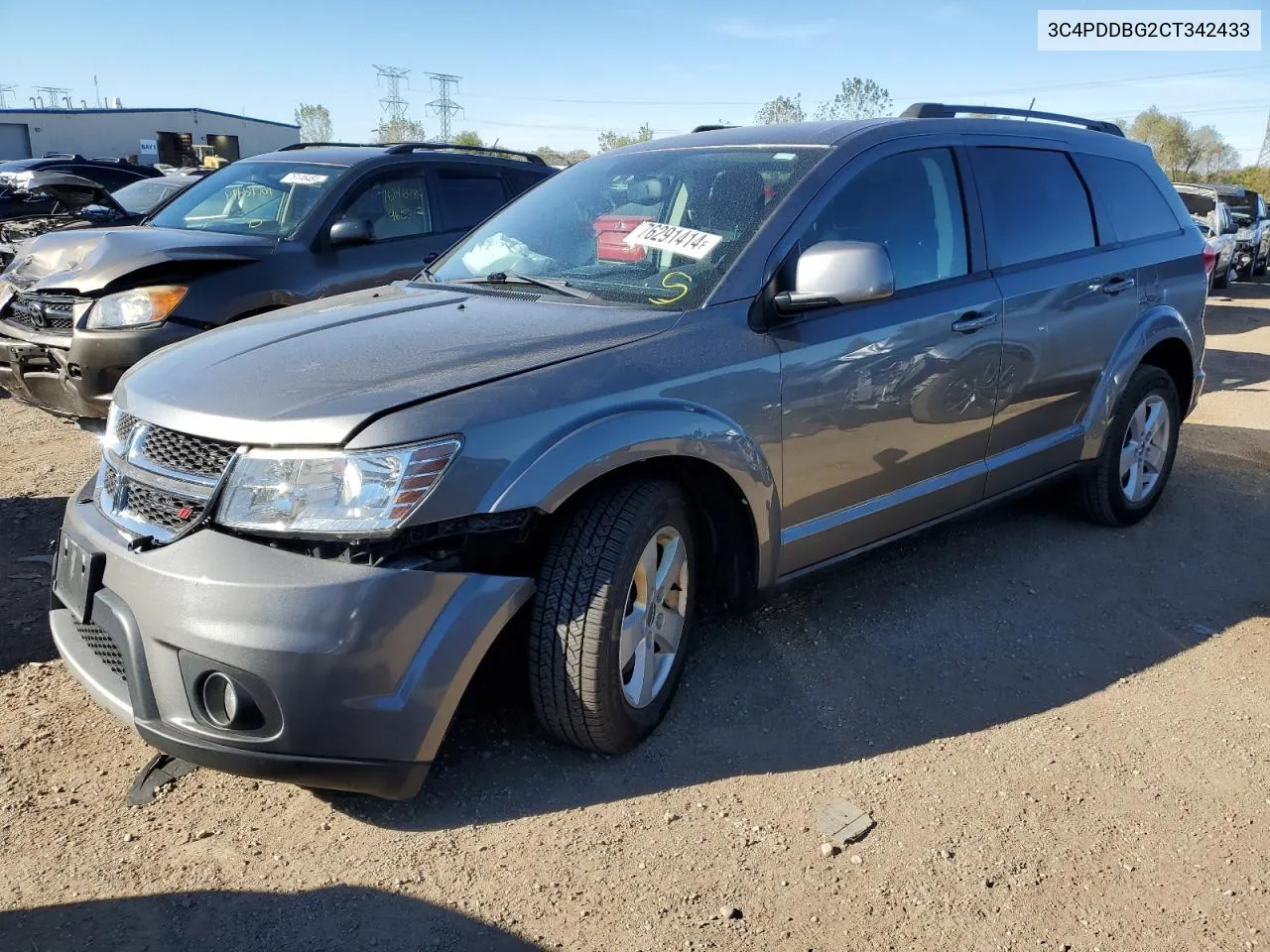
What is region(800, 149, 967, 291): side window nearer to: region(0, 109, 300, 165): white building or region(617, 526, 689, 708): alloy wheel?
region(617, 526, 689, 708): alloy wheel

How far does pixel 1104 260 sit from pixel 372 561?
3.66 meters

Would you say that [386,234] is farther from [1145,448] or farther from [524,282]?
[1145,448]

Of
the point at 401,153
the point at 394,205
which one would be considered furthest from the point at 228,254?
the point at 401,153

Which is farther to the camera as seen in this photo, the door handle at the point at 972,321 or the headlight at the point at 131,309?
the headlight at the point at 131,309

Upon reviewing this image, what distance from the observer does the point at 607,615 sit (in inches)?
105

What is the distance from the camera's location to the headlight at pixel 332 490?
235 centimetres

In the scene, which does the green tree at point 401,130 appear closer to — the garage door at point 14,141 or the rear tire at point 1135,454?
the garage door at point 14,141

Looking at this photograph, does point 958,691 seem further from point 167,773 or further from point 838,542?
point 167,773

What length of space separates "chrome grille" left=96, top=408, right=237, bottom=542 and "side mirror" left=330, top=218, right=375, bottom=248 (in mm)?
3203

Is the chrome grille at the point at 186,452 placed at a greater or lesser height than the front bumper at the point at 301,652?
greater

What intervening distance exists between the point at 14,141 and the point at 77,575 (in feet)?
220

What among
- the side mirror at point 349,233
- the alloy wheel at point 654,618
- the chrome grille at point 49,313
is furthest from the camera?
the side mirror at point 349,233

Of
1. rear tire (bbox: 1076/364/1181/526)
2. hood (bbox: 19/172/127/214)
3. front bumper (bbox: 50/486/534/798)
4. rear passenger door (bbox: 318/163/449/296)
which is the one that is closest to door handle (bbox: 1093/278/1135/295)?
rear tire (bbox: 1076/364/1181/526)

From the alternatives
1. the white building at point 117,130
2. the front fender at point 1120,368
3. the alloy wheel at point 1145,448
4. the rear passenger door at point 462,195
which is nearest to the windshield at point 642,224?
the front fender at point 1120,368
